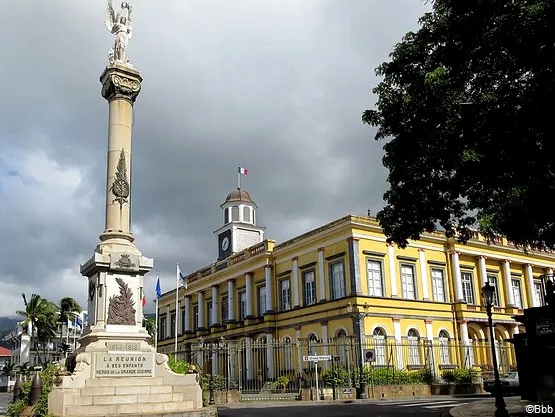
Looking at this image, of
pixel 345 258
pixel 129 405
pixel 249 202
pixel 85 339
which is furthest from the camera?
pixel 249 202


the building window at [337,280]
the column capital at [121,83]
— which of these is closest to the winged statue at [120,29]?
the column capital at [121,83]

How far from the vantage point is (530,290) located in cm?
4262

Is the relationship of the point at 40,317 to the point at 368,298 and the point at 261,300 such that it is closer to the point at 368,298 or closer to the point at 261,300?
the point at 261,300

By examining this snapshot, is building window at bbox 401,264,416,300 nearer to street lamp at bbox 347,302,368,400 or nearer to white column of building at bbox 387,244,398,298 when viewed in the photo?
white column of building at bbox 387,244,398,298

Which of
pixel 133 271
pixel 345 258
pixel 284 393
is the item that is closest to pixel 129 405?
pixel 133 271

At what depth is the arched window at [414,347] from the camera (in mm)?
34844

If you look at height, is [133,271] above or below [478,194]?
below

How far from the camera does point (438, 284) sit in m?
38.6

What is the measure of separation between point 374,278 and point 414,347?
467cm

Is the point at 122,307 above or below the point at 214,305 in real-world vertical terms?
below

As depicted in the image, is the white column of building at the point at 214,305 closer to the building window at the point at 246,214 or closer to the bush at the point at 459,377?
the building window at the point at 246,214

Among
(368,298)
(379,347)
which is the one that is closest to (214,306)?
(368,298)

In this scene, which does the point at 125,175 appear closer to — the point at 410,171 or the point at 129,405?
the point at 129,405

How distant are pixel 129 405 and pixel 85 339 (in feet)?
6.77
